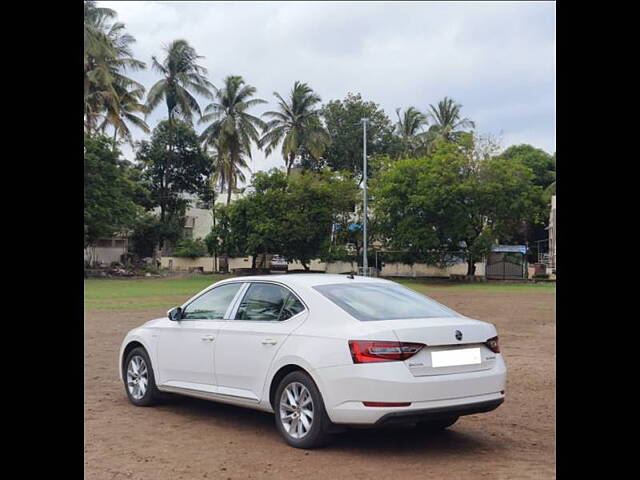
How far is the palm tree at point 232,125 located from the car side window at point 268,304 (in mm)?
48807

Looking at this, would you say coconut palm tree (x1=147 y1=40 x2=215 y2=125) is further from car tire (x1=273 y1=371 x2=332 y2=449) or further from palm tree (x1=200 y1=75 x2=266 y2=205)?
car tire (x1=273 y1=371 x2=332 y2=449)

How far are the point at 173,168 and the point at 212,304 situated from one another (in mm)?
55950

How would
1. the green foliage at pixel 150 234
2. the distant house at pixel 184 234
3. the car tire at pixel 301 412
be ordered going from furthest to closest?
the green foliage at pixel 150 234 < the distant house at pixel 184 234 < the car tire at pixel 301 412

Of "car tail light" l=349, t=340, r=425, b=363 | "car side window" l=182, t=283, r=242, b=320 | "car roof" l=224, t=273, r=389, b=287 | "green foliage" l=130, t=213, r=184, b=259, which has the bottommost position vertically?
"car tail light" l=349, t=340, r=425, b=363

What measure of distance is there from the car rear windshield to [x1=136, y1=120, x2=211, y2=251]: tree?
178 ft

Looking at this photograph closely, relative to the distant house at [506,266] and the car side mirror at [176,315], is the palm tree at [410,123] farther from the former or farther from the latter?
the car side mirror at [176,315]

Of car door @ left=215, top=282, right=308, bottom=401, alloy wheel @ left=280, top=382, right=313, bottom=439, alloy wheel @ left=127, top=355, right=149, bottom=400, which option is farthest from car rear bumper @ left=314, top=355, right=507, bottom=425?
alloy wheel @ left=127, top=355, right=149, bottom=400

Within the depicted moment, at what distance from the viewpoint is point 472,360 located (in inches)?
249

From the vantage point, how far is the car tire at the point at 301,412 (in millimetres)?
6234

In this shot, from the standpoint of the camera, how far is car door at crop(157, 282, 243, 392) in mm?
7559

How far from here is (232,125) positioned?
5544 cm

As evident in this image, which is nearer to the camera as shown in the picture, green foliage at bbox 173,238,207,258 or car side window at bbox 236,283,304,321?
car side window at bbox 236,283,304,321

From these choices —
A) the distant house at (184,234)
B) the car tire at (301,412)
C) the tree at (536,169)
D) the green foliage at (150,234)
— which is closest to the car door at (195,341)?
the car tire at (301,412)

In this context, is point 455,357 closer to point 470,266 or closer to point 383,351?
point 383,351
